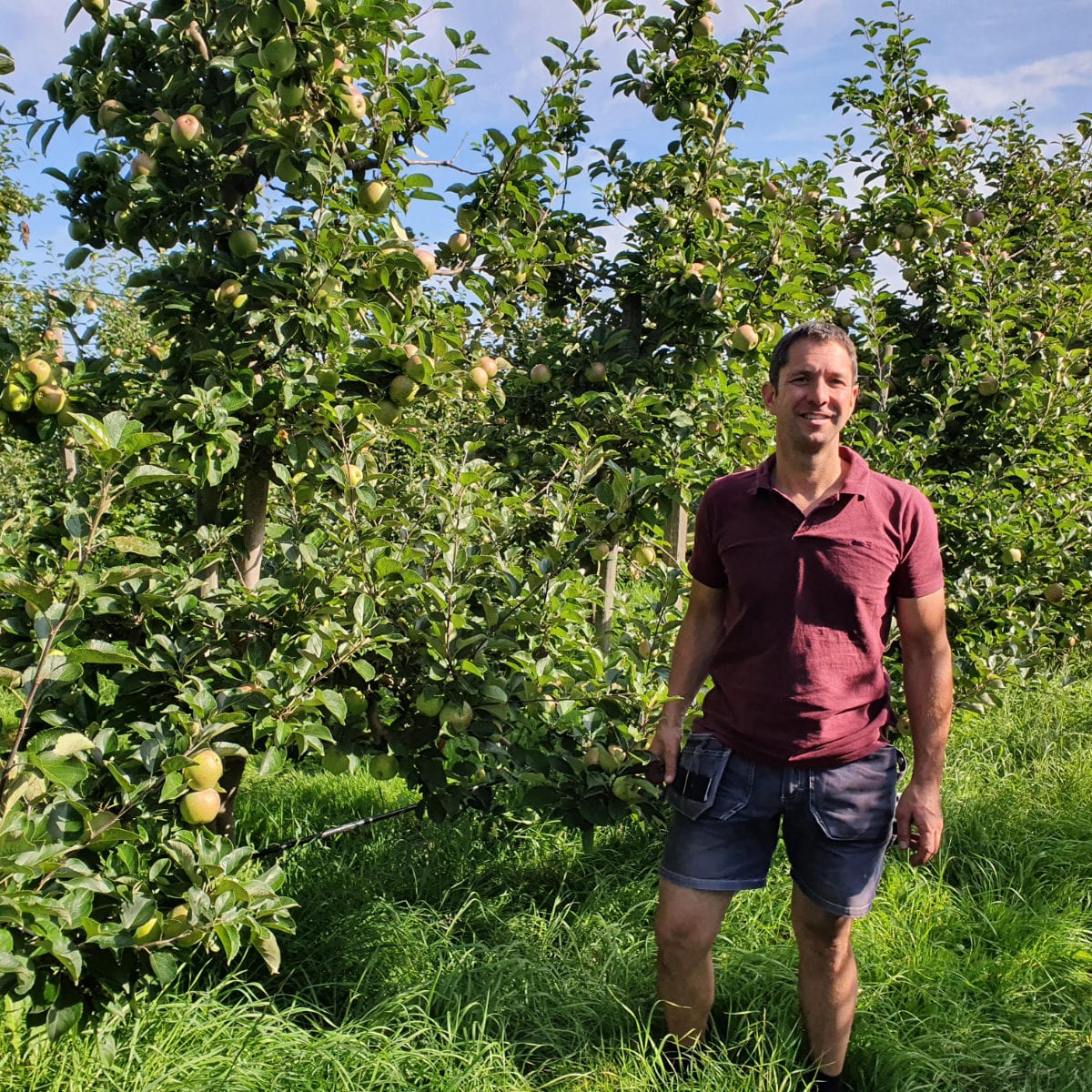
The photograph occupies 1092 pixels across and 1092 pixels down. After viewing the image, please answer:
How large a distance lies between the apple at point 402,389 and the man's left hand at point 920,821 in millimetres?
1346

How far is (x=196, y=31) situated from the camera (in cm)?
217

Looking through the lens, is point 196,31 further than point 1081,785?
No

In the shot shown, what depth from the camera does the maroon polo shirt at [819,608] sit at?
1.85 metres

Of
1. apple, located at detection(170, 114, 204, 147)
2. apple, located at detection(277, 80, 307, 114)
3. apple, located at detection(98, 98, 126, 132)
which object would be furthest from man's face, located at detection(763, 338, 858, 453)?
apple, located at detection(98, 98, 126, 132)

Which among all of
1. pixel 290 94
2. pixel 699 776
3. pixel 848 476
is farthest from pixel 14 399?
pixel 848 476

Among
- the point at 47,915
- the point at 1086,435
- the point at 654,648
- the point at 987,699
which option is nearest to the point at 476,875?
the point at 654,648

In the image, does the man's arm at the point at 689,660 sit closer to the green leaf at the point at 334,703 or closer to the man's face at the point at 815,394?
the man's face at the point at 815,394

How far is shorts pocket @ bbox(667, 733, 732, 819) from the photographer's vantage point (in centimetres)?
191

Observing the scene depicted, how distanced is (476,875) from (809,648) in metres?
1.40

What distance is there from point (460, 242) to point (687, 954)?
1.77 meters

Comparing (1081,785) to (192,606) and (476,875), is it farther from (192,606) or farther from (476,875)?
(192,606)

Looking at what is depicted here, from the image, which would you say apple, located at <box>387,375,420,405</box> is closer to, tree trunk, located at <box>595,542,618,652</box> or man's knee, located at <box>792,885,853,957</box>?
tree trunk, located at <box>595,542,618,652</box>

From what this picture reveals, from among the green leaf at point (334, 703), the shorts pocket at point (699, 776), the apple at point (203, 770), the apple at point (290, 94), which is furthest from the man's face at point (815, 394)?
the apple at point (203, 770)

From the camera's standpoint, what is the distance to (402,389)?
210 centimetres
